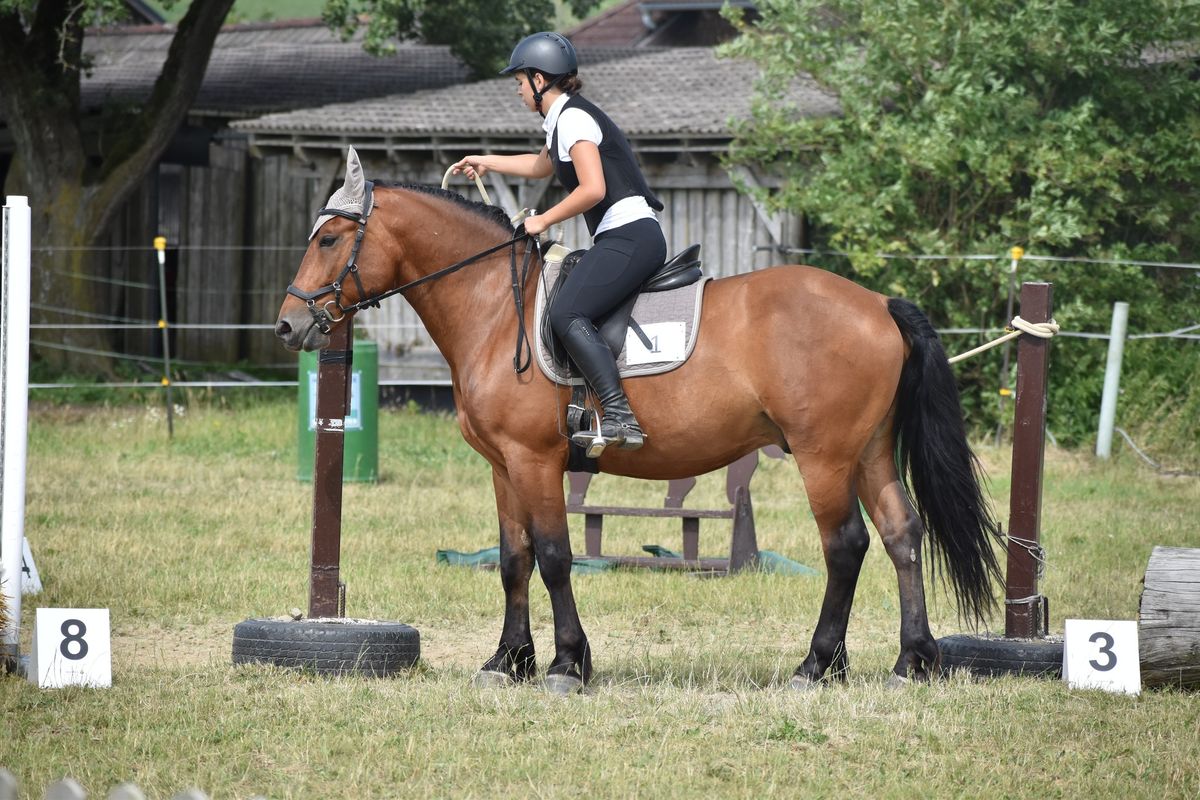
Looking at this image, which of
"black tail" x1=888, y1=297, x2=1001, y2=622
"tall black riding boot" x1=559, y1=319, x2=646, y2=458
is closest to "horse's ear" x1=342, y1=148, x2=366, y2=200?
"tall black riding boot" x1=559, y1=319, x2=646, y2=458

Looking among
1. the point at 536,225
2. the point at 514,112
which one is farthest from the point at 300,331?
the point at 514,112

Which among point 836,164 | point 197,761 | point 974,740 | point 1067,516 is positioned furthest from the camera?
point 836,164


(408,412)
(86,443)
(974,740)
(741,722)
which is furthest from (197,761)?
(408,412)

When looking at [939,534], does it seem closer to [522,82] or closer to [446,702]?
[446,702]

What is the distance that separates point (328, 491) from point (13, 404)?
1.44m

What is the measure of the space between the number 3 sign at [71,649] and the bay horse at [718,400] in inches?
59.0

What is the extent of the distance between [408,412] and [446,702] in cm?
1183

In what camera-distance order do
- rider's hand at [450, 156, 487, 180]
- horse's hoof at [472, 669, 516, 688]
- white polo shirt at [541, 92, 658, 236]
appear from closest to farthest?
1. white polo shirt at [541, 92, 658, 236]
2. horse's hoof at [472, 669, 516, 688]
3. rider's hand at [450, 156, 487, 180]

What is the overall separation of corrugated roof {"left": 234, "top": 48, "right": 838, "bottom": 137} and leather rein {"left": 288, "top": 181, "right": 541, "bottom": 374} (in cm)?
1031

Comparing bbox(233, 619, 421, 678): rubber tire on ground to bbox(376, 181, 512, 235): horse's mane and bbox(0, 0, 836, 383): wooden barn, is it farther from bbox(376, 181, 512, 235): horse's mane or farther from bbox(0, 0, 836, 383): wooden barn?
bbox(0, 0, 836, 383): wooden barn

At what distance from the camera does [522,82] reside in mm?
6668

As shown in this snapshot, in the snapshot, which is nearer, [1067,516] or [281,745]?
[281,745]

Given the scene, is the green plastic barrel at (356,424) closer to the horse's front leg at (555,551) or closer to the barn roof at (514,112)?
the barn roof at (514,112)

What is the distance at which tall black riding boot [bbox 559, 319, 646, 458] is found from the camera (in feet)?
21.0
